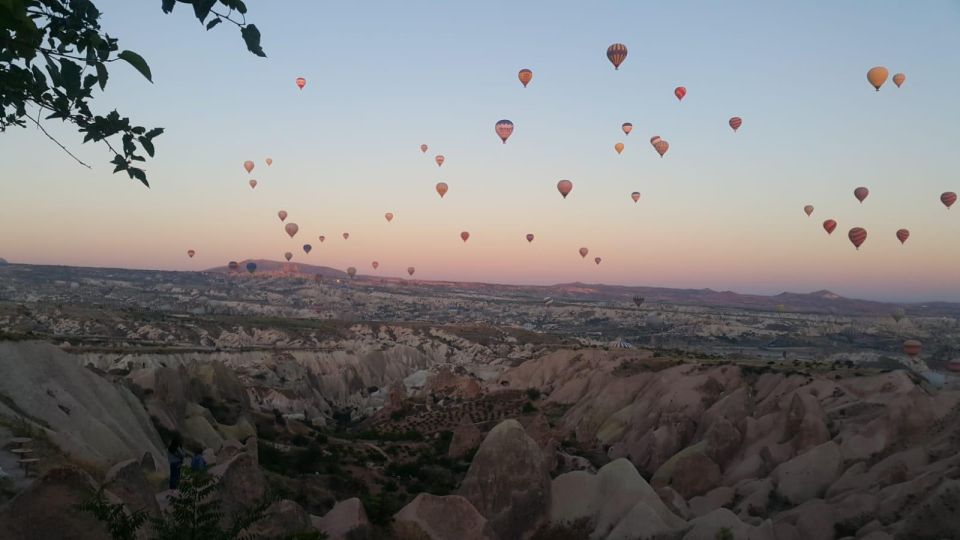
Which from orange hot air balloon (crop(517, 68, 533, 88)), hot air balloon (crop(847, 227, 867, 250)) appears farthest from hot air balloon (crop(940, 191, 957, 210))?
orange hot air balloon (crop(517, 68, 533, 88))

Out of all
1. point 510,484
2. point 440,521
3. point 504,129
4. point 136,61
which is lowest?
point 510,484

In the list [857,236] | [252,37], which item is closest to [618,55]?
[857,236]

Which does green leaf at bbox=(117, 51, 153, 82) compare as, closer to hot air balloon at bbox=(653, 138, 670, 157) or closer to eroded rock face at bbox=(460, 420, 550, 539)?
eroded rock face at bbox=(460, 420, 550, 539)

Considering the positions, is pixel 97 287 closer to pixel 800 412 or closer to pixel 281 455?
pixel 281 455

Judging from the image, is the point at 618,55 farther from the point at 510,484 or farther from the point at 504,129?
the point at 510,484

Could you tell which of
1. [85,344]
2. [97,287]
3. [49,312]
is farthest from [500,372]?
[97,287]

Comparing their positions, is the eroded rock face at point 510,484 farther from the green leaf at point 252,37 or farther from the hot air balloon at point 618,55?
the hot air balloon at point 618,55

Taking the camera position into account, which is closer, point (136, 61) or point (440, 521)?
point (136, 61)
